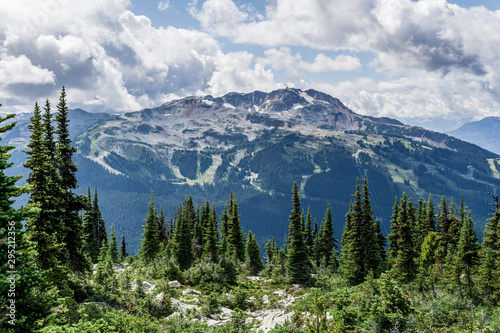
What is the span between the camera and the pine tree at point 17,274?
10.0 m

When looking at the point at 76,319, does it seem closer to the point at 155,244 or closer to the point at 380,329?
the point at 380,329

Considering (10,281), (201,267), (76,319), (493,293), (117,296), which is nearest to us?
(10,281)

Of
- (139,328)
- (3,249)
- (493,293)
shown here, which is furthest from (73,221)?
(493,293)

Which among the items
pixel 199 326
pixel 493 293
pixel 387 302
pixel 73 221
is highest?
pixel 73 221

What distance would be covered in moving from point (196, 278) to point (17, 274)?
3808cm

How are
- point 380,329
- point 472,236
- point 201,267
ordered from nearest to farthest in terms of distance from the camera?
point 380,329 → point 472,236 → point 201,267

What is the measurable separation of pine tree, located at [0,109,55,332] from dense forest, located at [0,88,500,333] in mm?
36

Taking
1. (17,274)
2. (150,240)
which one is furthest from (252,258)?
(17,274)

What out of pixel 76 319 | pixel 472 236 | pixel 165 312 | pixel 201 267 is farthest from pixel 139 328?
pixel 472 236

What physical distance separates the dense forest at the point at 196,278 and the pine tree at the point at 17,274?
1.4 inches

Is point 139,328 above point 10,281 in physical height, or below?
below

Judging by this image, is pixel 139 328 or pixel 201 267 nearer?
pixel 139 328

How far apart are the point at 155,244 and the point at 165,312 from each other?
3508 centimetres

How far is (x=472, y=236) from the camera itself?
39.2 m
